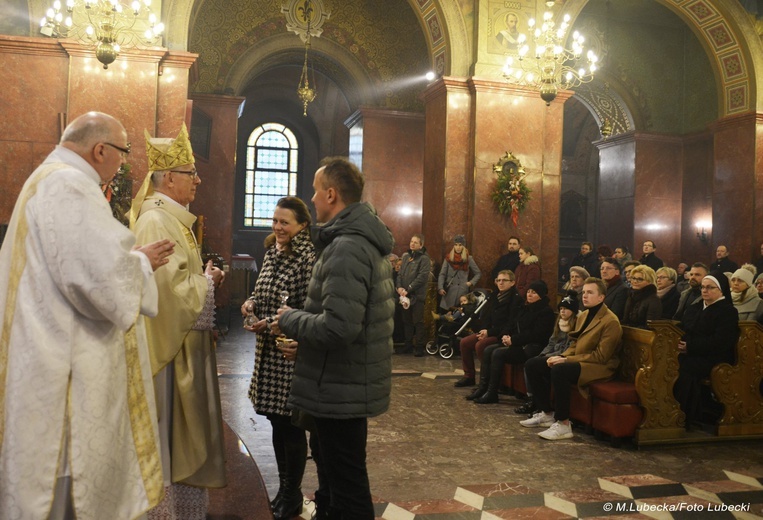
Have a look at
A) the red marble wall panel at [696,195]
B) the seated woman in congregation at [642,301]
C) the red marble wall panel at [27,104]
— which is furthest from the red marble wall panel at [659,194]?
the red marble wall panel at [27,104]

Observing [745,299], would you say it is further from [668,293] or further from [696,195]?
[696,195]

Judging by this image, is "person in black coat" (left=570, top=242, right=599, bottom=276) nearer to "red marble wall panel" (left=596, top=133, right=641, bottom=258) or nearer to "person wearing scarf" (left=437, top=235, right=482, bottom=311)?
"person wearing scarf" (left=437, top=235, right=482, bottom=311)

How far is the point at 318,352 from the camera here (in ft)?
9.27

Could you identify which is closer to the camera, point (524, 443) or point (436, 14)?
point (524, 443)

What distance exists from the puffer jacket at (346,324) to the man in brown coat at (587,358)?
11.0 feet

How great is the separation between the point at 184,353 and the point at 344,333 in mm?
972

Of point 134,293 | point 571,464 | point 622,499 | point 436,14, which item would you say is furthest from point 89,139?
point 436,14

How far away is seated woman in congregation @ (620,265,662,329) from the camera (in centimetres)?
640

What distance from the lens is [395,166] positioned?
621 inches

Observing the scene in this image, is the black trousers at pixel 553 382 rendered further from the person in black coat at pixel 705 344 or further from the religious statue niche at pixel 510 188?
the religious statue niche at pixel 510 188

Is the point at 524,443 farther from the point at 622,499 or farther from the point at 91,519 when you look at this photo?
the point at 91,519

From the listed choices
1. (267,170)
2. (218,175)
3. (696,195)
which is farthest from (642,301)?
(267,170)

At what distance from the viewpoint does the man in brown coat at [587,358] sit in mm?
5824

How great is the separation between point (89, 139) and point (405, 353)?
331 inches
